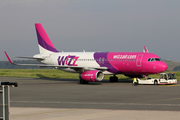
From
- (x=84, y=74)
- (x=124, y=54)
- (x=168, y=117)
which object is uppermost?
(x=124, y=54)

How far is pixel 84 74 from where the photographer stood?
39281mm

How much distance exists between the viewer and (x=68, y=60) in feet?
154

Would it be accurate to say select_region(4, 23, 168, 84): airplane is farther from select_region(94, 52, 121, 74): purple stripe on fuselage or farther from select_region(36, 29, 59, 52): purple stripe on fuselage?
select_region(36, 29, 59, 52): purple stripe on fuselage

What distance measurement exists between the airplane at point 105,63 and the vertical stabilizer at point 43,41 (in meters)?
1.36

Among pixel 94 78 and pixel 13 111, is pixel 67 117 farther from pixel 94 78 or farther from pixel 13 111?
pixel 94 78

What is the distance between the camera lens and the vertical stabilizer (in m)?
51.7

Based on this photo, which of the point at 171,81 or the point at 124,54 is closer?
the point at 171,81

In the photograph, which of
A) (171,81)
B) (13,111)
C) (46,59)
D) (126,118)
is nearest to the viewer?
(126,118)

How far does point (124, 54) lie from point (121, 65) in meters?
1.67

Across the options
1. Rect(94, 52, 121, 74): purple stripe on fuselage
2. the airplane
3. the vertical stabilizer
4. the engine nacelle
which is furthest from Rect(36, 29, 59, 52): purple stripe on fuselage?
the engine nacelle

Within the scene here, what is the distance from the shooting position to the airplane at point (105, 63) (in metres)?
38.8

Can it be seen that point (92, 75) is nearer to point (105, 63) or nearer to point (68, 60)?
point (105, 63)

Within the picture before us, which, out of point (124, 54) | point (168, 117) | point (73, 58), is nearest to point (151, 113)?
point (168, 117)

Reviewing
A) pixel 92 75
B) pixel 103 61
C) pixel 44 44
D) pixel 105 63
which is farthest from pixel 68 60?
pixel 92 75
